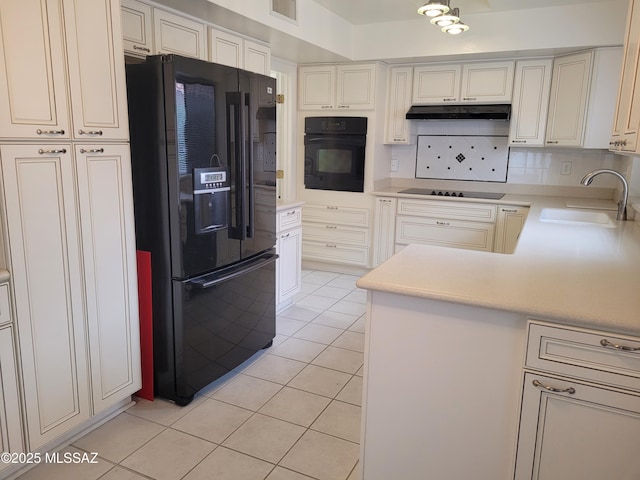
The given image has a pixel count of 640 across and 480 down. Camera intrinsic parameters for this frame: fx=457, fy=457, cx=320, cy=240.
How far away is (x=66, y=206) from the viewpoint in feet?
6.28

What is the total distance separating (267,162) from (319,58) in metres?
2.00

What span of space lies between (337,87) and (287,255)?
199 cm

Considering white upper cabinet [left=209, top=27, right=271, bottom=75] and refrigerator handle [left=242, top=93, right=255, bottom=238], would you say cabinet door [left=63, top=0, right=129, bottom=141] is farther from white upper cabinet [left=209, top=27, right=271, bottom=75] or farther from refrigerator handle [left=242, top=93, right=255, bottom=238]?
white upper cabinet [left=209, top=27, right=271, bottom=75]

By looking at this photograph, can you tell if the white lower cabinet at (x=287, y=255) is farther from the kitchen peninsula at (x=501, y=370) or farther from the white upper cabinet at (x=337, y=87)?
the kitchen peninsula at (x=501, y=370)

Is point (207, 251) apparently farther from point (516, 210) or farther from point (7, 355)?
point (516, 210)

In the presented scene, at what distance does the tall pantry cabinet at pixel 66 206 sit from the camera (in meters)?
1.72

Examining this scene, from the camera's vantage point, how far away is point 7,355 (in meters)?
1.74

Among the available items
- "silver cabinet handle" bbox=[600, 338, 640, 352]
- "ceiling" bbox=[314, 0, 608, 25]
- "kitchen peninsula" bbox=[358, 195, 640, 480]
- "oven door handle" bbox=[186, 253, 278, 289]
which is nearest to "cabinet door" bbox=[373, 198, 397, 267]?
"ceiling" bbox=[314, 0, 608, 25]

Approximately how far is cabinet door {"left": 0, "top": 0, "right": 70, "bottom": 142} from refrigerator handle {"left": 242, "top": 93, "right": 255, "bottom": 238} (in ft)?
3.13

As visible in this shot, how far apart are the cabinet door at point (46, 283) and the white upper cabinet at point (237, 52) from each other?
1.45m

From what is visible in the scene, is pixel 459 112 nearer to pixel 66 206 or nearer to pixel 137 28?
pixel 137 28

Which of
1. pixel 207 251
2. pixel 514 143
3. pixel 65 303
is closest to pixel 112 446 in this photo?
pixel 65 303

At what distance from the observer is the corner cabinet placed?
1344 mm

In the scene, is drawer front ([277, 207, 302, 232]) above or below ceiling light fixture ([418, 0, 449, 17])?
below
